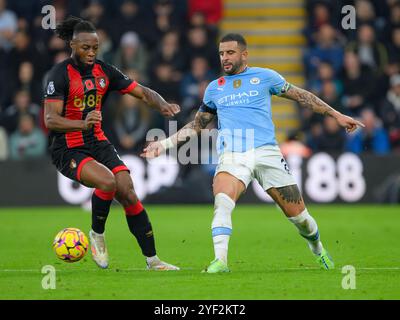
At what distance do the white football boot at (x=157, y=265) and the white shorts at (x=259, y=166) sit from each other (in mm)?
1031

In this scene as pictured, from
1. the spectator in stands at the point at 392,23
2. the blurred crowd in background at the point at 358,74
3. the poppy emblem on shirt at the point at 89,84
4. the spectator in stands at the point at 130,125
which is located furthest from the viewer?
the spectator in stands at the point at 392,23

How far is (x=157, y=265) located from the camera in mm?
9797

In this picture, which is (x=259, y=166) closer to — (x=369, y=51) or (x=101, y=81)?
(x=101, y=81)

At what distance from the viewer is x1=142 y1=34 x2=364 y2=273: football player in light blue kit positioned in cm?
950

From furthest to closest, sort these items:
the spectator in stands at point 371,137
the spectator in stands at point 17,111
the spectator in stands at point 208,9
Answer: the spectator in stands at point 208,9 → the spectator in stands at point 371,137 → the spectator in stands at point 17,111

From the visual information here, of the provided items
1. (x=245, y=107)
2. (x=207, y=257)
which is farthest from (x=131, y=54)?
(x=245, y=107)

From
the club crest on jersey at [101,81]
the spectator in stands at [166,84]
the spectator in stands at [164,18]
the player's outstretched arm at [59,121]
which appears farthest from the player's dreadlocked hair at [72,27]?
the spectator in stands at [164,18]

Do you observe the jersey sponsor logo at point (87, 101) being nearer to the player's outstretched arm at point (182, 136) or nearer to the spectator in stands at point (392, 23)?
the player's outstretched arm at point (182, 136)

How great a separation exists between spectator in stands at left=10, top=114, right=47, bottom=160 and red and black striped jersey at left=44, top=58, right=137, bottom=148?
9.12 m

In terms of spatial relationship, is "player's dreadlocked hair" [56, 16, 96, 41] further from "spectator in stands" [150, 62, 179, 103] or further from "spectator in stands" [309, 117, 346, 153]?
"spectator in stands" [309, 117, 346, 153]

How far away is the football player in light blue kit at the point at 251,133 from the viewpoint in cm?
950

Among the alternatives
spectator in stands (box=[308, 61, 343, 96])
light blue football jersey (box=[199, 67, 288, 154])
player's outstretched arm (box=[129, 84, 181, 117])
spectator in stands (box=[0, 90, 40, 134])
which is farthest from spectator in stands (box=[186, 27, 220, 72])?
light blue football jersey (box=[199, 67, 288, 154])
